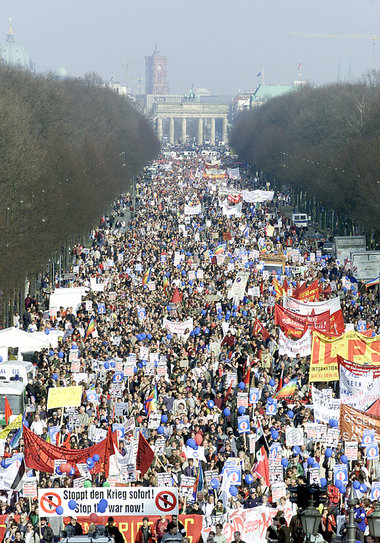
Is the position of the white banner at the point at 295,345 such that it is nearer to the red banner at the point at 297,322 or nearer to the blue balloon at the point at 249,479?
the red banner at the point at 297,322

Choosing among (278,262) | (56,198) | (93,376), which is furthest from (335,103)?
(93,376)

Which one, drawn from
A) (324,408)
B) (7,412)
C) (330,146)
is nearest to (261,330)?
(7,412)

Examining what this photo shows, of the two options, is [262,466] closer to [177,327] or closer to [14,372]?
[14,372]

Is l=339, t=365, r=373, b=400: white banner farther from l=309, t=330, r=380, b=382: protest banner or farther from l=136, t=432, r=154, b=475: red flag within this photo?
l=136, t=432, r=154, b=475: red flag

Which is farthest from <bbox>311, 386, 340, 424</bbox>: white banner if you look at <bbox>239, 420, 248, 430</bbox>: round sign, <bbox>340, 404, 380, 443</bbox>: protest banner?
<bbox>239, 420, 248, 430</bbox>: round sign

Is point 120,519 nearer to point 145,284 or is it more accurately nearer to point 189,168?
point 145,284

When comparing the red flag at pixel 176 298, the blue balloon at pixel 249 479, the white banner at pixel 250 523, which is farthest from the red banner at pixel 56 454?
the red flag at pixel 176 298

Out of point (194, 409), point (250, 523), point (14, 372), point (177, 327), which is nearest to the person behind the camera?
point (250, 523)
